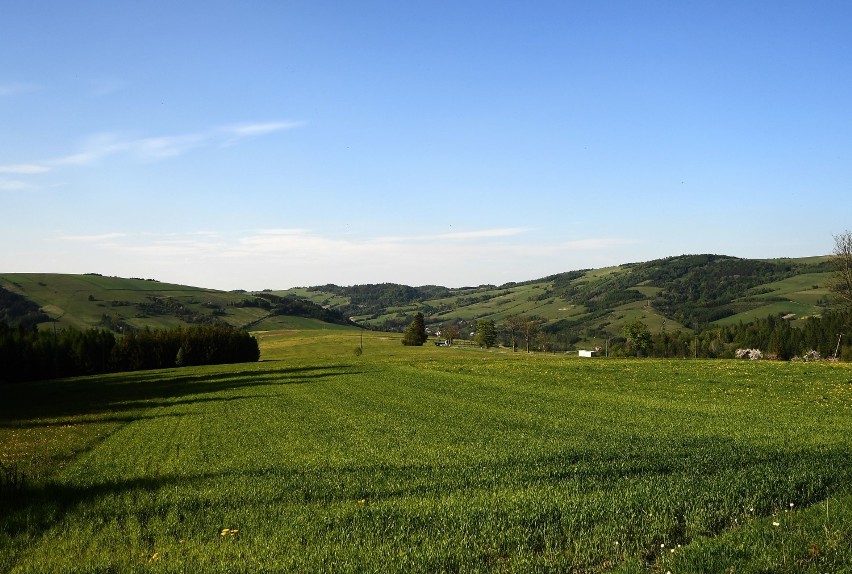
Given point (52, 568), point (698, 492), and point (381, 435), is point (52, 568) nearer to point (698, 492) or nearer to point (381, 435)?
point (698, 492)

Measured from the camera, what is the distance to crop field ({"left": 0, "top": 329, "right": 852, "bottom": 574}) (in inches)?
435

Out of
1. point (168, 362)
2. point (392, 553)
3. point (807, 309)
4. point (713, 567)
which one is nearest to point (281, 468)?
point (392, 553)

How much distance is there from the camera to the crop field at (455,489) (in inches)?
435

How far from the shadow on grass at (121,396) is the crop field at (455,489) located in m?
8.24

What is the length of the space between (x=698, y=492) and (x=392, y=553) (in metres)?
7.44

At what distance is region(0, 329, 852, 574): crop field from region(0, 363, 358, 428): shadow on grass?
27.0ft

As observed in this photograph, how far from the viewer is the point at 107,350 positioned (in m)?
126

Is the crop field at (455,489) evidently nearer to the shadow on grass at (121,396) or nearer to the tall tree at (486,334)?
the shadow on grass at (121,396)

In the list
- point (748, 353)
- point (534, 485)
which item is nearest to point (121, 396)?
point (534, 485)

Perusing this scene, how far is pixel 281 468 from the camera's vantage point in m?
21.2

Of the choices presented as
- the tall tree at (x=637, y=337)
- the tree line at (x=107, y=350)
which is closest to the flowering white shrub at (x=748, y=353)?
the tall tree at (x=637, y=337)

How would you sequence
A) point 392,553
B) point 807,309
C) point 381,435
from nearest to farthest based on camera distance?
point 392,553
point 381,435
point 807,309

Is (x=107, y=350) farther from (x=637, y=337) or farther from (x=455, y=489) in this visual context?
(x=455, y=489)

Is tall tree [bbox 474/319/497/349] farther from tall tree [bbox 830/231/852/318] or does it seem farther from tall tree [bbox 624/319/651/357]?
tall tree [bbox 830/231/852/318]
